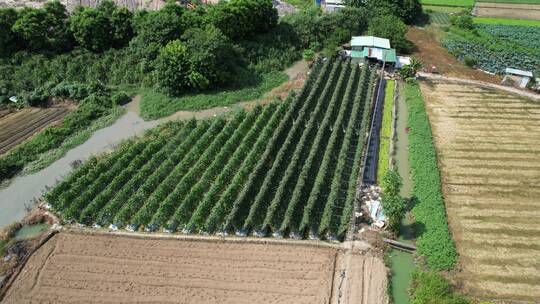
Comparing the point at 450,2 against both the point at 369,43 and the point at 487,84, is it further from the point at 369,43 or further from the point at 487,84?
the point at 487,84

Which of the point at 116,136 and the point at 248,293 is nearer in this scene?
the point at 248,293

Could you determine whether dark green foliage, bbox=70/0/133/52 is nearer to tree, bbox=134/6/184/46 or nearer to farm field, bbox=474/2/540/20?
tree, bbox=134/6/184/46

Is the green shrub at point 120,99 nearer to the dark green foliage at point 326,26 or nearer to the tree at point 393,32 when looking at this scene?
the dark green foliage at point 326,26

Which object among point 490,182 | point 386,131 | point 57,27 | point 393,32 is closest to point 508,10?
point 393,32

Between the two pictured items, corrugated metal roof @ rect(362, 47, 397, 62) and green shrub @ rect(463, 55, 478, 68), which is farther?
green shrub @ rect(463, 55, 478, 68)

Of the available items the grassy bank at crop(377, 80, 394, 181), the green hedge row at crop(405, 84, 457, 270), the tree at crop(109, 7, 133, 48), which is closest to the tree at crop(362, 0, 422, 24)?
the grassy bank at crop(377, 80, 394, 181)

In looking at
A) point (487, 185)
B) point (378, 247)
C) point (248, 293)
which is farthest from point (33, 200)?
point (487, 185)

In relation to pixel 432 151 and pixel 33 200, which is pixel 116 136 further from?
pixel 432 151
